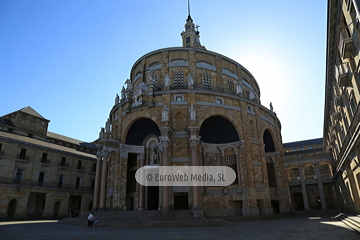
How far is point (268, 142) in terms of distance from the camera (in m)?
33.9

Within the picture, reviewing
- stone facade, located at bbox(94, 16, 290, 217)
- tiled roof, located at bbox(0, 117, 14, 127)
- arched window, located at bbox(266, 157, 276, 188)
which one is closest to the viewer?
stone facade, located at bbox(94, 16, 290, 217)

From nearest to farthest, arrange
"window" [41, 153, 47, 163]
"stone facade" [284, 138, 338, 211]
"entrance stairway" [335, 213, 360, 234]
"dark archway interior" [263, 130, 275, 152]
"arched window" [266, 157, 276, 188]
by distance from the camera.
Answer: "entrance stairway" [335, 213, 360, 234] < "arched window" [266, 157, 276, 188] < "dark archway interior" [263, 130, 275, 152] < "stone facade" [284, 138, 338, 211] < "window" [41, 153, 47, 163]

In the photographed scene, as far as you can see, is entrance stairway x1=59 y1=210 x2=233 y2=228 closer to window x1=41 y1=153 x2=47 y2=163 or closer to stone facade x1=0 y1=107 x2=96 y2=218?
stone facade x1=0 y1=107 x2=96 y2=218

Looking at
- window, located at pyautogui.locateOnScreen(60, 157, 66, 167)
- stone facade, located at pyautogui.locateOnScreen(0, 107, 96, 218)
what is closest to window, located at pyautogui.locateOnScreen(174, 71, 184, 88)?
stone facade, located at pyautogui.locateOnScreen(0, 107, 96, 218)

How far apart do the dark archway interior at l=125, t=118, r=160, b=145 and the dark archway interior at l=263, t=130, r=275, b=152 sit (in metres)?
16.9

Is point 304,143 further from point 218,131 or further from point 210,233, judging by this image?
point 210,233

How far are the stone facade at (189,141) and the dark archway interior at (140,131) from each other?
126 mm

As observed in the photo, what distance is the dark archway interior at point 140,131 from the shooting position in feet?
94.0

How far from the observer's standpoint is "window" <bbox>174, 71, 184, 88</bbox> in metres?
30.4

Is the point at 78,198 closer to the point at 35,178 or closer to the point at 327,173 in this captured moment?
the point at 35,178

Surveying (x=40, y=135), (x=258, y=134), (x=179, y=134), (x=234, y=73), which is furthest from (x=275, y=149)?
(x=40, y=135)

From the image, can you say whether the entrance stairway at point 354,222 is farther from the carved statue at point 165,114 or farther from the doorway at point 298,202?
the doorway at point 298,202

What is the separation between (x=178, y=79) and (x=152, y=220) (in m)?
18.2
